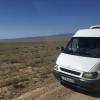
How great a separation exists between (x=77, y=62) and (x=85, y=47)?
121cm

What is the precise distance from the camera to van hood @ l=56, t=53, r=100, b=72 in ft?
22.5

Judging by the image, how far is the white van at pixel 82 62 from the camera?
6719 millimetres

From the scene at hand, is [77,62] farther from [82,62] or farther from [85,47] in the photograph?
[85,47]

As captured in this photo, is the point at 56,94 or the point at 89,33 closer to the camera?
the point at 56,94

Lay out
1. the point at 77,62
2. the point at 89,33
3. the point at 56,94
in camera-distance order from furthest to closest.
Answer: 1. the point at 89,33
2. the point at 56,94
3. the point at 77,62

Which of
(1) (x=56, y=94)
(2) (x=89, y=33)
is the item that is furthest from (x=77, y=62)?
(2) (x=89, y=33)

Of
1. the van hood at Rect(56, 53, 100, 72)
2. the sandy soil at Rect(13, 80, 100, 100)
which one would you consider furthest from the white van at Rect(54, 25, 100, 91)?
the sandy soil at Rect(13, 80, 100, 100)

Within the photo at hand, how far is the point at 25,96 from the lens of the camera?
736 centimetres

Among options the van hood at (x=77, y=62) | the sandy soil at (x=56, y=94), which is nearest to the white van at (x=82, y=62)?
the van hood at (x=77, y=62)

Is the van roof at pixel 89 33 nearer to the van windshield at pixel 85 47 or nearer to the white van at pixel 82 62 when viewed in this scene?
the white van at pixel 82 62

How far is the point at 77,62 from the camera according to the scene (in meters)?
7.25

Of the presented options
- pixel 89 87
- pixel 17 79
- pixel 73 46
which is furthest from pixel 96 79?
pixel 17 79

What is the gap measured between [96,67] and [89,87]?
699mm

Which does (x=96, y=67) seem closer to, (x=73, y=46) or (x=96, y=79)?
(x=96, y=79)
